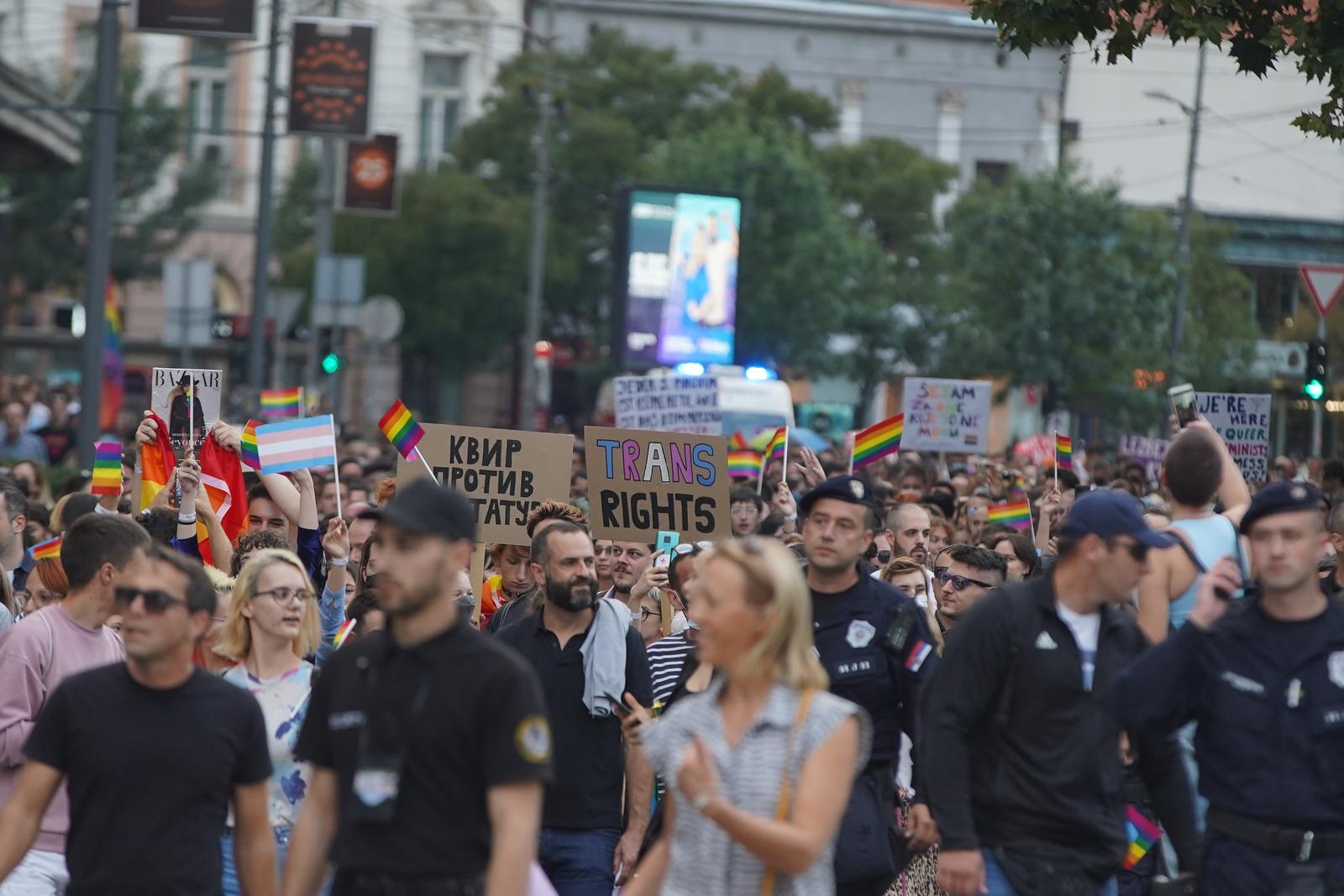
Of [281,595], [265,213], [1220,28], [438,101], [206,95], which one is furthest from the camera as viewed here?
[438,101]

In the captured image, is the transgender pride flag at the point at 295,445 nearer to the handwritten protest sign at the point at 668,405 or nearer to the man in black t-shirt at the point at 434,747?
the man in black t-shirt at the point at 434,747

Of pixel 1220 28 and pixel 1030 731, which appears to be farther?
pixel 1220 28

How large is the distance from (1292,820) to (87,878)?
3078 millimetres

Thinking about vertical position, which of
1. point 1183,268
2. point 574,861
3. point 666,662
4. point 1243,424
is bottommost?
point 574,861

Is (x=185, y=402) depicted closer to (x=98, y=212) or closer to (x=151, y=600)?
(x=151, y=600)

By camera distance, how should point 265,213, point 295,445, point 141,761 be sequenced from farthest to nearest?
point 265,213 → point 295,445 → point 141,761

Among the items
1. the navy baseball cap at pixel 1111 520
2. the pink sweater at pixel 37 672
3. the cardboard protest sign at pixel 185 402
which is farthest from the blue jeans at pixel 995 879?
the cardboard protest sign at pixel 185 402

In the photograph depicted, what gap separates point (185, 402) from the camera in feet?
37.6

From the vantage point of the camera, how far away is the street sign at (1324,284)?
18844mm

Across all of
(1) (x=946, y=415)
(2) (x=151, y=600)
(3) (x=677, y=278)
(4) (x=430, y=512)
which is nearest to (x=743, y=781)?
(4) (x=430, y=512)

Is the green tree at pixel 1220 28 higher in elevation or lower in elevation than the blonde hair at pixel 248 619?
higher

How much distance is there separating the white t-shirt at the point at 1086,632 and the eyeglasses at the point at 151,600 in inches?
95.5

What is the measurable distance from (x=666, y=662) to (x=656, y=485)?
248 cm

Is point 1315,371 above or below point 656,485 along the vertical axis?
above
